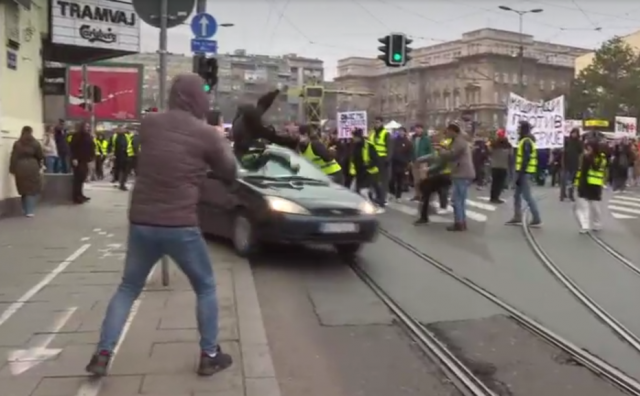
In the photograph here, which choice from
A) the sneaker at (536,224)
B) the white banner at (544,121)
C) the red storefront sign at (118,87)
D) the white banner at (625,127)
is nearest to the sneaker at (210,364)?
the sneaker at (536,224)

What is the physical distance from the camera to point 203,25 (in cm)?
1683

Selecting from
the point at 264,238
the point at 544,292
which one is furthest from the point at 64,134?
the point at 544,292

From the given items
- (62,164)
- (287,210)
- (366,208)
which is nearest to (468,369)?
(287,210)

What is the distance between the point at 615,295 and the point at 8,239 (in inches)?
320

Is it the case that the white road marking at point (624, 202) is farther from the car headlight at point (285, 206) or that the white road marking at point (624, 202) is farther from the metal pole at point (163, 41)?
the metal pole at point (163, 41)

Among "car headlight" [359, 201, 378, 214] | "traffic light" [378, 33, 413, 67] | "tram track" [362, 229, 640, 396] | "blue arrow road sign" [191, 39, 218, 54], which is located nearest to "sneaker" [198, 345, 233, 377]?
"tram track" [362, 229, 640, 396]

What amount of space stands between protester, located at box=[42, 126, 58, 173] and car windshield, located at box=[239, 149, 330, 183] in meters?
11.5

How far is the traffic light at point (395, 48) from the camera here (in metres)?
23.8

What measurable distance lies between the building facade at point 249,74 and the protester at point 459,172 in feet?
10.9

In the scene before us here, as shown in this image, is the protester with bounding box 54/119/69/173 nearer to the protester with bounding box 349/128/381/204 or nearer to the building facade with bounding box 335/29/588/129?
the protester with bounding box 349/128/381/204

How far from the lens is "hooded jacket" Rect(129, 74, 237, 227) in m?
5.61

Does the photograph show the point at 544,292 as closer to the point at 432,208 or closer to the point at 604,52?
the point at 432,208

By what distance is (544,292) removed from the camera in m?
9.40

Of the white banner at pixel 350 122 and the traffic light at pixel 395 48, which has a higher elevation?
the traffic light at pixel 395 48
